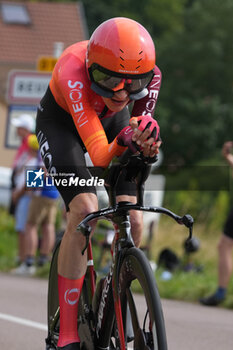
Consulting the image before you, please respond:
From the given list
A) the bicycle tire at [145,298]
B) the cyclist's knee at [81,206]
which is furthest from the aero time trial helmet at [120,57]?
the bicycle tire at [145,298]

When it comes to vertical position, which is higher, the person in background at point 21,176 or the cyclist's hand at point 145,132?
the cyclist's hand at point 145,132

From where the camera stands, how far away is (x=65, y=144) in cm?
483

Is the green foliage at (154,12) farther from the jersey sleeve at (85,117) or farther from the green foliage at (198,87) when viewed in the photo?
the jersey sleeve at (85,117)

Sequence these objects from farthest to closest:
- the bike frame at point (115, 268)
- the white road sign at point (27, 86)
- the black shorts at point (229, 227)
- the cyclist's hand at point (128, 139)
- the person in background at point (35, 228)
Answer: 1. the white road sign at point (27, 86)
2. the person in background at point (35, 228)
3. the black shorts at point (229, 227)
4. the bike frame at point (115, 268)
5. the cyclist's hand at point (128, 139)

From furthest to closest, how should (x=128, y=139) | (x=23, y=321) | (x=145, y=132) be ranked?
(x=23, y=321) → (x=128, y=139) → (x=145, y=132)

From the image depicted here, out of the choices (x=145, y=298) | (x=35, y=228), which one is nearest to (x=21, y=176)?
(x=35, y=228)

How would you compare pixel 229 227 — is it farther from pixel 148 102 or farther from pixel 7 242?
pixel 7 242

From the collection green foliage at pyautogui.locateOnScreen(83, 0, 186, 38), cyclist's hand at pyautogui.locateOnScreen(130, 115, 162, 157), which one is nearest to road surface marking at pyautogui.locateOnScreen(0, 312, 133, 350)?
cyclist's hand at pyautogui.locateOnScreen(130, 115, 162, 157)

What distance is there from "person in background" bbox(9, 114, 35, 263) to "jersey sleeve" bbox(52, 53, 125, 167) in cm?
721

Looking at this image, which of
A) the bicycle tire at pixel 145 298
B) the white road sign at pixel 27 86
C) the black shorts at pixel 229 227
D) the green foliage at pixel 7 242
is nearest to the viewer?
the bicycle tire at pixel 145 298

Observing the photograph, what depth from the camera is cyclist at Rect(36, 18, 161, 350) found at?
4484 millimetres

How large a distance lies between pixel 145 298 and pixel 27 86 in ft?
30.2

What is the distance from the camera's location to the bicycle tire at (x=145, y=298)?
400 cm

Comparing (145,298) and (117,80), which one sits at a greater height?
(117,80)
